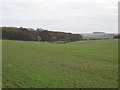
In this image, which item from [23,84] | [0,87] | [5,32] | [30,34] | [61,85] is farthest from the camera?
[30,34]

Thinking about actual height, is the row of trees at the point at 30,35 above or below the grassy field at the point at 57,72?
above

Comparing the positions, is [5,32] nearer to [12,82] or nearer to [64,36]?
[64,36]

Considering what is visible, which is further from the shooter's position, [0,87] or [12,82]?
[12,82]

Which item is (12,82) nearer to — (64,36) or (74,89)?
(74,89)

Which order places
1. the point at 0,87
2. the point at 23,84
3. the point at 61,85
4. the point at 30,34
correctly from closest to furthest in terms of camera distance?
the point at 0,87, the point at 23,84, the point at 61,85, the point at 30,34

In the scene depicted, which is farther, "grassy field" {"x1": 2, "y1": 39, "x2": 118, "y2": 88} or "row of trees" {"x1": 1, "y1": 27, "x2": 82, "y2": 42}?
"row of trees" {"x1": 1, "y1": 27, "x2": 82, "y2": 42}

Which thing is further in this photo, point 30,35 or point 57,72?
point 30,35

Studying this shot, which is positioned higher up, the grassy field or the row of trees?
the row of trees

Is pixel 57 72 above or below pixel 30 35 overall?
below

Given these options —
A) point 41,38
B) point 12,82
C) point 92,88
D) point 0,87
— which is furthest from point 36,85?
point 41,38

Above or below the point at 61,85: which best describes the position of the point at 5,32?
above

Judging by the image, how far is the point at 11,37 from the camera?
105 metres

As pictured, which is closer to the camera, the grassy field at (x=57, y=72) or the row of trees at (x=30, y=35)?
the grassy field at (x=57, y=72)

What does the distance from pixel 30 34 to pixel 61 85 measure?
103539 mm
